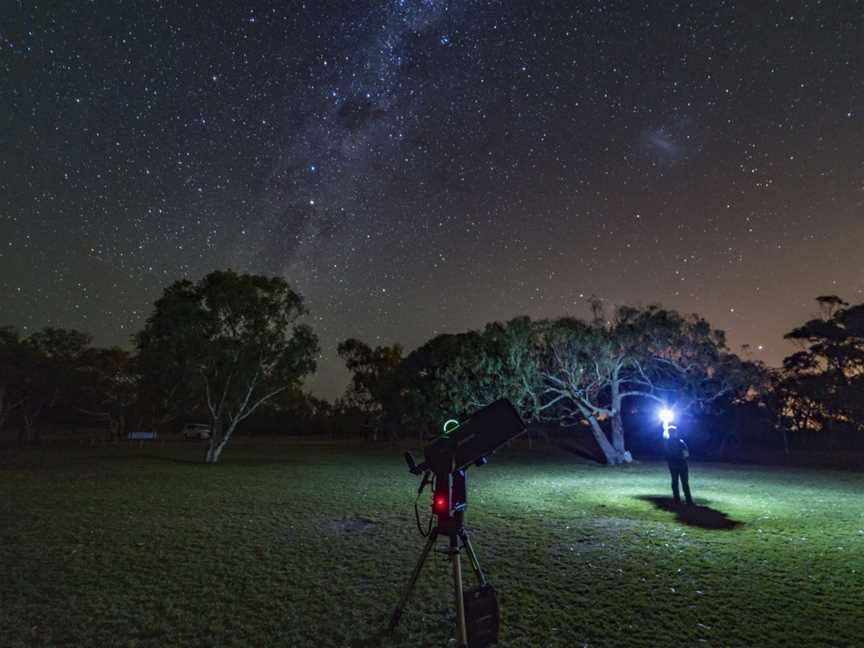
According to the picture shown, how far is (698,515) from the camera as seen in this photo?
11.1m

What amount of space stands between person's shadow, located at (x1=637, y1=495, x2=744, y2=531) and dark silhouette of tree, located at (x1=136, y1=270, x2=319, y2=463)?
19.0 metres

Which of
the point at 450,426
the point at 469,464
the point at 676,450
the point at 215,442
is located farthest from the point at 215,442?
the point at 469,464

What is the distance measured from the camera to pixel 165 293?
24.3m

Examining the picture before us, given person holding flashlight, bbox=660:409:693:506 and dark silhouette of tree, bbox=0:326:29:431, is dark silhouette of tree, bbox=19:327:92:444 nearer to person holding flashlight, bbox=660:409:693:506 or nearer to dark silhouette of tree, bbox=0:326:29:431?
dark silhouette of tree, bbox=0:326:29:431

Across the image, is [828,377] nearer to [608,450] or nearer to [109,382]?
[608,450]

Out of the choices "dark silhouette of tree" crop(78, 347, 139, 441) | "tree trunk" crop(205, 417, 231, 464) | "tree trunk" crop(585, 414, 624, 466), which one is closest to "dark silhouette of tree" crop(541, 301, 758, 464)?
"tree trunk" crop(585, 414, 624, 466)

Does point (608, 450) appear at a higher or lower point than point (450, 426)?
lower

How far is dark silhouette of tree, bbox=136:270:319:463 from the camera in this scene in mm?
24141

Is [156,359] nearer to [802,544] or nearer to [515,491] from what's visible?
[515,491]

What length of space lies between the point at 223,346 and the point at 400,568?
2049cm

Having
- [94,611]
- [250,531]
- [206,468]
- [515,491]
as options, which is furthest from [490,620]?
[206,468]

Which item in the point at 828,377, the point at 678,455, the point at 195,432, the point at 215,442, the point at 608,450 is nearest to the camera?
the point at 678,455

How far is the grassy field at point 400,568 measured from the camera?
5.13 meters

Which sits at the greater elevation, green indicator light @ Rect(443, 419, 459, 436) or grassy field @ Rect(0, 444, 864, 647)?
green indicator light @ Rect(443, 419, 459, 436)
